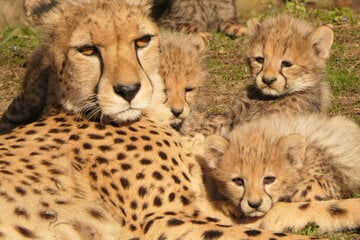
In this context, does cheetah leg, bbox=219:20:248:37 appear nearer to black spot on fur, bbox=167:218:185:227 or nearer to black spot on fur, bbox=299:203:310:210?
black spot on fur, bbox=299:203:310:210

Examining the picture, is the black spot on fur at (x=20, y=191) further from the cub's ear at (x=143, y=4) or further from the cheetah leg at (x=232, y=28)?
the cheetah leg at (x=232, y=28)

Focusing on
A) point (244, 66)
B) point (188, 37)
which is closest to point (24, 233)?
point (188, 37)

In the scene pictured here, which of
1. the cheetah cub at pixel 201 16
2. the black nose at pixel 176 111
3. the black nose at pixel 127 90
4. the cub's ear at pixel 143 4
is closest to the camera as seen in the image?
the black nose at pixel 127 90

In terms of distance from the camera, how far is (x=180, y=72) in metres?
4.31

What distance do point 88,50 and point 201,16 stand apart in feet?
15.0

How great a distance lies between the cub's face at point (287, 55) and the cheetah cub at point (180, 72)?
12.0 inches

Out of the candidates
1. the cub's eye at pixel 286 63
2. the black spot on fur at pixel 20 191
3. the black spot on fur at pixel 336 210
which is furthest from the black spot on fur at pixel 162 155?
the cub's eye at pixel 286 63

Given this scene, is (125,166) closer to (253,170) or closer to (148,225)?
(148,225)

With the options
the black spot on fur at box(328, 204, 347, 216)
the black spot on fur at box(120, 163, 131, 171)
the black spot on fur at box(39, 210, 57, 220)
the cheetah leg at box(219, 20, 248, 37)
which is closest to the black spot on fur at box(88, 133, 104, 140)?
the black spot on fur at box(120, 163, 131, 171)

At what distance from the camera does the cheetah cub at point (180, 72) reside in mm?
4117

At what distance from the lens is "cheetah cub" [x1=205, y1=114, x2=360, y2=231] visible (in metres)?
3.48

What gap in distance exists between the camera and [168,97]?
4109mm

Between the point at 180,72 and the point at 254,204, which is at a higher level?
the point at 180,72

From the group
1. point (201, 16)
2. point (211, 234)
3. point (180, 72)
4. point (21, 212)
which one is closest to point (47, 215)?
point (21, 212)
